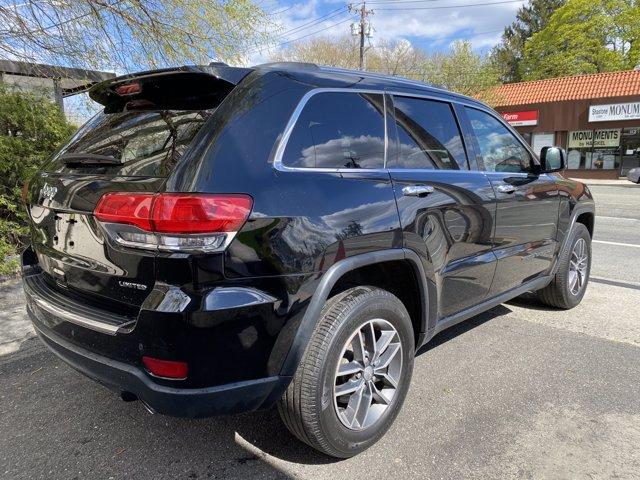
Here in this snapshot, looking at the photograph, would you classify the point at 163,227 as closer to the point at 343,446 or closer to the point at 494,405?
the point at 343,446

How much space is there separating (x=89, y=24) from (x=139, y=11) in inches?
26.5

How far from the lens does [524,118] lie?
2880cm

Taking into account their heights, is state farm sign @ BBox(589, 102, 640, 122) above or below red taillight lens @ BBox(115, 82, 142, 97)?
above

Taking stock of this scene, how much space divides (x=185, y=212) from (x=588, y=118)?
29241 millimetres

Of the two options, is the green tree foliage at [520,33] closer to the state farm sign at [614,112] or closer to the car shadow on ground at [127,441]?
the state farm sign at [614,112]

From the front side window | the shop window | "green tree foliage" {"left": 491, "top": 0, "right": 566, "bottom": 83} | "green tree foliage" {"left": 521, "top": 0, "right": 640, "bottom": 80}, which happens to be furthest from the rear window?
"green tree foliage" {"left": 491, "top": 0, "right": 566, "bottom": 83}

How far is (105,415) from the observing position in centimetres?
292

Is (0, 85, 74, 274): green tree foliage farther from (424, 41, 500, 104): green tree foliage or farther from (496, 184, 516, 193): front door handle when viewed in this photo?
(424, 41, 500, 104): green tree foliage

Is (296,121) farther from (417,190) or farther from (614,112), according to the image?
(614,112)

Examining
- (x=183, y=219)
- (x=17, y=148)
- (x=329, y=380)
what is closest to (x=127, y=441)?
(x=329, y=380)

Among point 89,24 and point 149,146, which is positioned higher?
point 89,24

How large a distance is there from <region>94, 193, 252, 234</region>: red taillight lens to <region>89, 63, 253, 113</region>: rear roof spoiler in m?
0.60

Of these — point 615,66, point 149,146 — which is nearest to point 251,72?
point 149,146

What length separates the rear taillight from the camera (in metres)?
1.91
